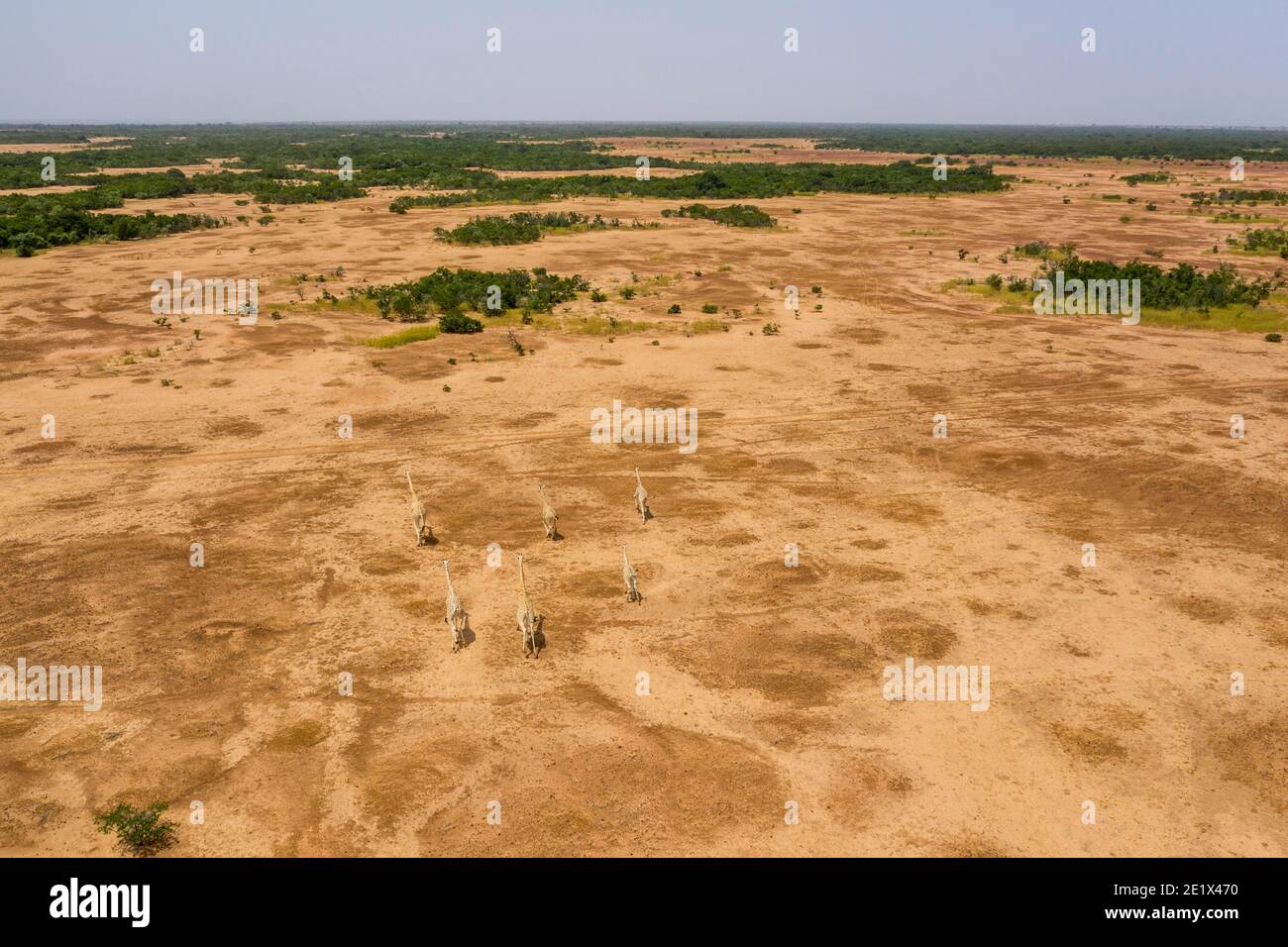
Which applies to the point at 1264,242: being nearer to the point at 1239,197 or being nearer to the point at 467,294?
the point at 1239,197

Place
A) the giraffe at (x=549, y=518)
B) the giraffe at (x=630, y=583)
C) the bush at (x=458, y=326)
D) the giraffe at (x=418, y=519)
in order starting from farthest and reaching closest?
1. the bush at (x=458, y=326)
2. the giraffe at (x=549, y=518)
3. the giraffe at (x=418, y=519)
4. the giraffe at (x=630, y=583)

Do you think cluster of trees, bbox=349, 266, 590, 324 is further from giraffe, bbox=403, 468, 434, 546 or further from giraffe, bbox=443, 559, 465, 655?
giraffe, bbox=443, 559, 465, 655

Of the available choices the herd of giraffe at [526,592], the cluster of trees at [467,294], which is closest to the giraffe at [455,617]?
the herd of giraffe at [526,592]

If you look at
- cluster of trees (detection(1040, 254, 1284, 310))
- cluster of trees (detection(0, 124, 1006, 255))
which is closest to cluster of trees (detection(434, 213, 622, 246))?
cluster of trees (detection(0, 124, 1006, 255))

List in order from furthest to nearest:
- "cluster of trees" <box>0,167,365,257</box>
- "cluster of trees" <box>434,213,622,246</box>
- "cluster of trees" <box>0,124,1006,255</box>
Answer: "cluster of trees" <box>0,124,1006,255</box> < "cluster of trees" <box>434,213,622,246</box> < "cluster of trees" <box>0,167,365,257</box>

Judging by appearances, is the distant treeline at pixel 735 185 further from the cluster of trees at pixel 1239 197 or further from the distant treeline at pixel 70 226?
the distant treeline at pixel 70 226

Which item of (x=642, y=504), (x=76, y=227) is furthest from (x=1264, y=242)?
(x=76, y=227)

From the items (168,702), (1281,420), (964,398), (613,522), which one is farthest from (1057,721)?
(1281,420)
